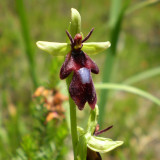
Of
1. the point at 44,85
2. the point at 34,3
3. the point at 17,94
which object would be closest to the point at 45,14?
the point at 34,3

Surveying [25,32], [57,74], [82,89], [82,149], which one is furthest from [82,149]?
[25,32]

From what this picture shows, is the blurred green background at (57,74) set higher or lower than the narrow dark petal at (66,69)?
lower

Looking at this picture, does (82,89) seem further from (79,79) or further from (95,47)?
(95,47)

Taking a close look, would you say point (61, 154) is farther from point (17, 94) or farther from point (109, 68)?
point (17, 94)

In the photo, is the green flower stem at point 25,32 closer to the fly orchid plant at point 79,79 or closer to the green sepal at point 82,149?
the fly orchid plant at point 79,79

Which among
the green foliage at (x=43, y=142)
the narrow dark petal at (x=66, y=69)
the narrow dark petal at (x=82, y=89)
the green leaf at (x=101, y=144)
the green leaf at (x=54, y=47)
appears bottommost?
the green foliage at (x=43, y=142)

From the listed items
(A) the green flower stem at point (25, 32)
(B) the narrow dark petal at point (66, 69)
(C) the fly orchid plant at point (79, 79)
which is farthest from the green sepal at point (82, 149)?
(A) the green flower stem at point (25, 32)
